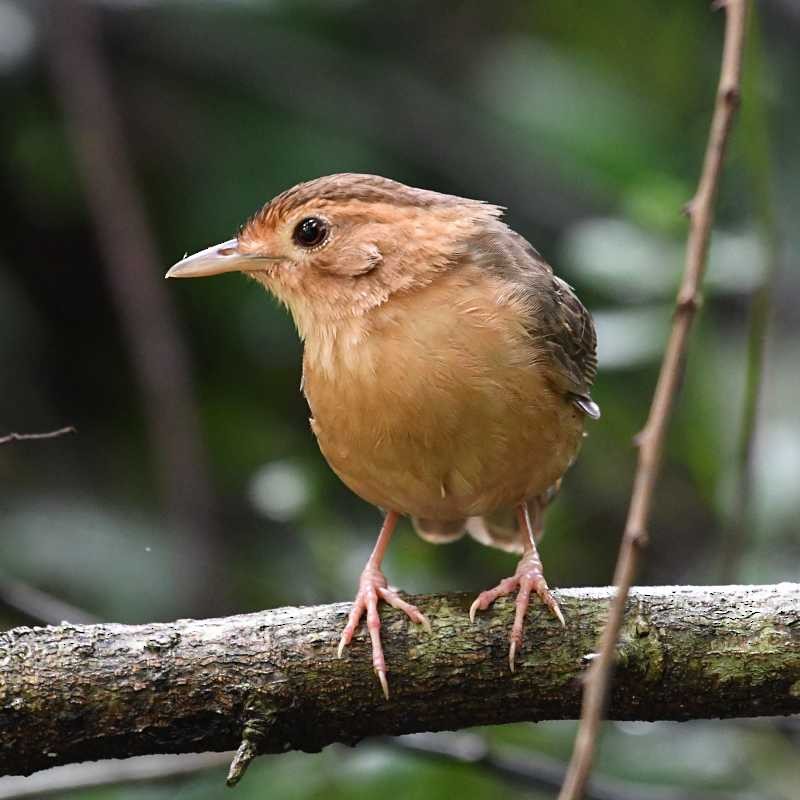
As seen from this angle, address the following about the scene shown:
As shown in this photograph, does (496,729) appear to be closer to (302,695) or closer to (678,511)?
(302,695)

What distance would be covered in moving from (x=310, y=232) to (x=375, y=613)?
3.93 feet

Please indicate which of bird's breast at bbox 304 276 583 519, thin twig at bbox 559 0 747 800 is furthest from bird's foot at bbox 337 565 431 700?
thin twig at bbox 559 0 747 800

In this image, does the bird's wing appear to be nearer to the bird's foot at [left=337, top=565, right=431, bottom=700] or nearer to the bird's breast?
the bird's breast

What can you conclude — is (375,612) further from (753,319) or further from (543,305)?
(753,319)

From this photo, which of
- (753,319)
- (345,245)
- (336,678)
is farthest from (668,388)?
(753,319)

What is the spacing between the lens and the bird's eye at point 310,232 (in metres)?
4.04

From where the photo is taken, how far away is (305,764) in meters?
4.67

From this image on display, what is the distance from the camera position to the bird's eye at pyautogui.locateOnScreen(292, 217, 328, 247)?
4.04 metres

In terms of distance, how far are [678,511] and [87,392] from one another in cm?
316

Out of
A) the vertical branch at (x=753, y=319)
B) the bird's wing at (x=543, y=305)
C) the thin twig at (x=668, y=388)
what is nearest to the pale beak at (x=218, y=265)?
the bird's wing at (x=543, y=305)

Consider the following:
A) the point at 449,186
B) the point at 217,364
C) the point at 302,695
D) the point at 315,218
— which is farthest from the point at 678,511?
the point at 302,695

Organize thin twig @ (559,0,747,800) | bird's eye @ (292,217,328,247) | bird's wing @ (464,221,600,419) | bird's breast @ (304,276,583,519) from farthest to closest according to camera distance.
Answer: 1. bird's eye @ (292,217,328,247)
2. bird's wing @ (464,221,600,419)
3. bird's breast @ (304,276,583,519)
4. thin twig @ (559,0,747,800)

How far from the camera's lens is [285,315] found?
20.9ft

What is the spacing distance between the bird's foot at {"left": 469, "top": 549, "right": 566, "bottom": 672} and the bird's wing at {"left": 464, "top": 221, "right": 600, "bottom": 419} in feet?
1.79
